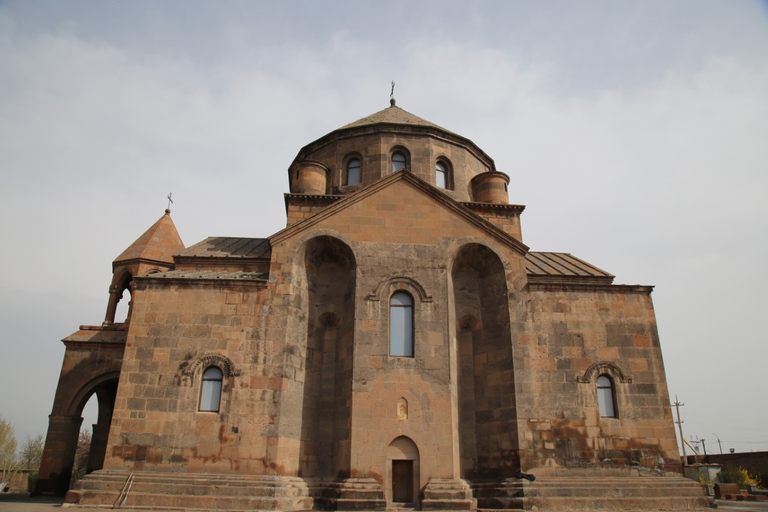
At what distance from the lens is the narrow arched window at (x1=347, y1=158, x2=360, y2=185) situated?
17609 mm

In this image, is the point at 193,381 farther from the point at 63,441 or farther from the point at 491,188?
the point at 491,188

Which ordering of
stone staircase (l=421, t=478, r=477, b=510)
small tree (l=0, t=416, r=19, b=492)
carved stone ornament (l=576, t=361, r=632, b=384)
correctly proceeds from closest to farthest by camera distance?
stone staircase (l=421, t=478, r=477, b=510) < carved stone ornament (l=576, t=361, r=632, b=384) < small tree (l=0, t=416, r=19, b=492)

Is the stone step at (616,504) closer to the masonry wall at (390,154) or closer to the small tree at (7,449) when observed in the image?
the masonry wall at (390,154)

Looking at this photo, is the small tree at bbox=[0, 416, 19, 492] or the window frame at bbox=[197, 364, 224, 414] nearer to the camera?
the window frame at bbox=[197, 364, 224, 414]

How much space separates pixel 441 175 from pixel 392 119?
Answer: 2.97m

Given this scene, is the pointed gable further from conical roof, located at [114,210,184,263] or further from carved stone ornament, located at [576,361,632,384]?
conical roof, located at [114,210,184,263]

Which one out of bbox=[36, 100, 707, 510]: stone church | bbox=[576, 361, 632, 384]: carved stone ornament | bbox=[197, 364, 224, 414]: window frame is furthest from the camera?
bbox=[576, 361, 632, 384]: carved stone ornament

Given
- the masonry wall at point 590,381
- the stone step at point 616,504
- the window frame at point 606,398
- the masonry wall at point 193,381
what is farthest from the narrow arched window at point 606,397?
the masonry wall at point 193,381

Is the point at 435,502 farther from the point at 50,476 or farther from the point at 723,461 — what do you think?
the point at 723,461

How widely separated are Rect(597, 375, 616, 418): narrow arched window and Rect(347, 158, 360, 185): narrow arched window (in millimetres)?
9599

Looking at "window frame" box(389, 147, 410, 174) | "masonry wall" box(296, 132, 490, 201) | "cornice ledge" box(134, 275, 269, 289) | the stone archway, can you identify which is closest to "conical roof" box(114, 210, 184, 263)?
the stone archway

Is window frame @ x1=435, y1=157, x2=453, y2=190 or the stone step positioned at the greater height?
window frame @ x1=435, y1=157, x2=453, y2=190

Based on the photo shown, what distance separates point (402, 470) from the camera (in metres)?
12.0

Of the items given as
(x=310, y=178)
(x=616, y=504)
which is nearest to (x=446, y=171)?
(x=310, y=178)
